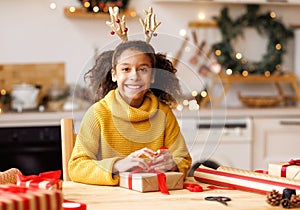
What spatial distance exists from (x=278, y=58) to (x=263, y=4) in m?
0.43

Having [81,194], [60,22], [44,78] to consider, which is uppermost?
[60,22]

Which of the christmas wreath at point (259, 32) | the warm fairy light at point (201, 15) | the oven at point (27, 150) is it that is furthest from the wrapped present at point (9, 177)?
the warm fairy light at point (201, 15)

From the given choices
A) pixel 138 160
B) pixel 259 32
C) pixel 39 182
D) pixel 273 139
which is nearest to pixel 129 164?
pixel 138 160

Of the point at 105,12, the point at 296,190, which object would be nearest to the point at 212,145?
the point at 296,190

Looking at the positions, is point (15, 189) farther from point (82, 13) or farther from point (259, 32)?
point (259, 32)

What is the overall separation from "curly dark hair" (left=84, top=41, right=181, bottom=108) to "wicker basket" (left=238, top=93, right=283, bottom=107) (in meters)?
2.97

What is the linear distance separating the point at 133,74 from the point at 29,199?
51cm

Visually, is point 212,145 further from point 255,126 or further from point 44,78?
point 44,78

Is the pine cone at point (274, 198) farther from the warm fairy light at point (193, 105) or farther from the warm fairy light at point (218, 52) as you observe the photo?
the warm fairy light at point (218, 52)

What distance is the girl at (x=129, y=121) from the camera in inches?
52.8

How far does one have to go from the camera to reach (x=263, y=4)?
4.65m

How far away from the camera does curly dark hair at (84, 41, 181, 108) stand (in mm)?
1350

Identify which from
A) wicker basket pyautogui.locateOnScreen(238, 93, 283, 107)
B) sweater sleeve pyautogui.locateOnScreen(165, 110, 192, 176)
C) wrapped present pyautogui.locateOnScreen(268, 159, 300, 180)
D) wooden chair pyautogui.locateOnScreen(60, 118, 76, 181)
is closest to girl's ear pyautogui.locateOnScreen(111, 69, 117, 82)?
sweater sleeve pyautogui.locateOnScreen(165, 110, 192, 176)

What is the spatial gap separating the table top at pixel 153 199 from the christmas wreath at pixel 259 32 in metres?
3.18
